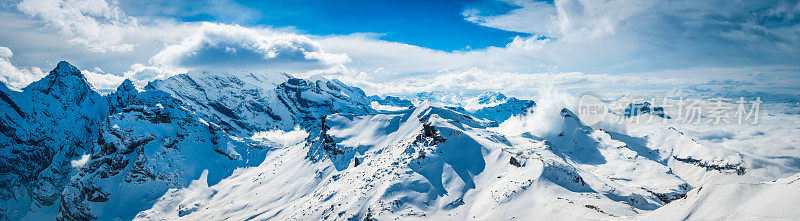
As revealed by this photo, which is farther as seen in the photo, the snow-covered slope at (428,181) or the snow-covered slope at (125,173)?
the snow-covered slope at (125,173)

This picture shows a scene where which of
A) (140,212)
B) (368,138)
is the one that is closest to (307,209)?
(368,138)

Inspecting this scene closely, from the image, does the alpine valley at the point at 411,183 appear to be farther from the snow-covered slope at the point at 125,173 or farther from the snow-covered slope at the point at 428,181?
the snow-covered slope at the point at 125,173

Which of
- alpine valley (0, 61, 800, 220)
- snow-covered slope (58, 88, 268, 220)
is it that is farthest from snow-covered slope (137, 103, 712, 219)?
snow-covered slope (58, 88, 268, 220)

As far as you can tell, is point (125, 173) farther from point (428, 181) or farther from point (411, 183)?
point (428, 181)

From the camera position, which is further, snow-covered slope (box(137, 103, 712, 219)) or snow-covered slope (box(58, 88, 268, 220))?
snow-covered slope (box(58, 88, 268, 220))

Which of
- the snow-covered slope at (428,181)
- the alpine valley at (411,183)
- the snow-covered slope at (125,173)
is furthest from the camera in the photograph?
the snow-covered slope at (125,173)

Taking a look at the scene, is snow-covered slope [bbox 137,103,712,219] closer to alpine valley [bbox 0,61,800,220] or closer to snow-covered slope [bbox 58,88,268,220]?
alpine valley [bbox 0,61,800,220]

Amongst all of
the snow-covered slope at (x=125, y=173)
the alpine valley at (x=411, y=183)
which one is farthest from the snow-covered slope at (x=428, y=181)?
the snow-covered slope at (x=125, y=173)

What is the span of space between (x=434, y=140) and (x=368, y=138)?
5654 cm

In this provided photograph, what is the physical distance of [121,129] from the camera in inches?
7441

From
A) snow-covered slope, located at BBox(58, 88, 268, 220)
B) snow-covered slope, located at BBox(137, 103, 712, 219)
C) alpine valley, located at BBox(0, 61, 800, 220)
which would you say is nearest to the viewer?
alpine valley, located at BBox(0, 61, 800, 220)

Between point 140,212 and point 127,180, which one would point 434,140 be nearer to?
point 140,212

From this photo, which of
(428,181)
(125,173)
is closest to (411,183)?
(428,181)

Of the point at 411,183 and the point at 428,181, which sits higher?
the point at 411,183
